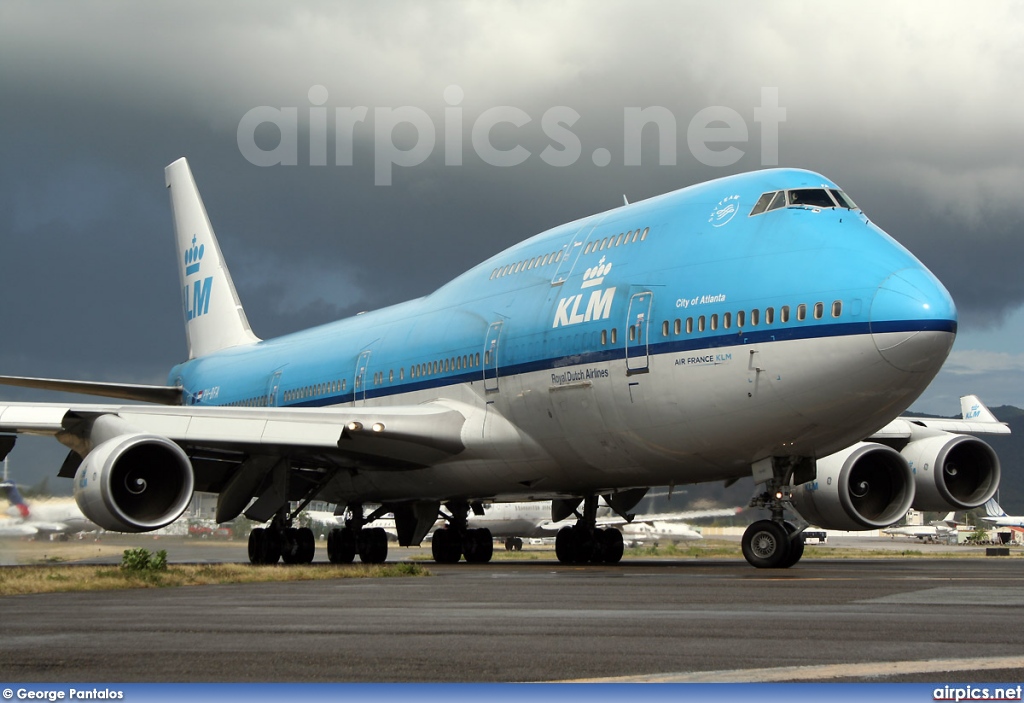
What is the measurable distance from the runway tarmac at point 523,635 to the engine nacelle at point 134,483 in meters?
4.69

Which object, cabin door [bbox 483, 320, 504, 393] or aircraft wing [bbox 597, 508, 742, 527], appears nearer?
cabin door [bbox 483, 320, 504, 393]

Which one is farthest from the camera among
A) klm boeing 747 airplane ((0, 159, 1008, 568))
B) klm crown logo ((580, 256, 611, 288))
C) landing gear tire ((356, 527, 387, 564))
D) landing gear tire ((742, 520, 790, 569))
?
landing gear tire ((356, 527, 387, 564))

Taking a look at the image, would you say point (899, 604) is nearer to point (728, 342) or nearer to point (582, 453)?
point (728, 342)

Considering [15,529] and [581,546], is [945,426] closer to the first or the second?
[581,546]

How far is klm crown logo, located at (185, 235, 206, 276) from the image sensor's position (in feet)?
116

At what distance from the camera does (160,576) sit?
14484 mm

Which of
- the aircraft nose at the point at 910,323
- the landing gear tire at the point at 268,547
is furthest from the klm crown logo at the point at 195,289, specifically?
A: the aircraft nose at the point at 910,323

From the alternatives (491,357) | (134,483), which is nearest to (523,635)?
(134,483)

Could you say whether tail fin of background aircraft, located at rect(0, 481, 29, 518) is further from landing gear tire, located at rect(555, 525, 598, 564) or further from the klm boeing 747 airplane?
landing gear tire, located at rect(555, 525, 598, 564)

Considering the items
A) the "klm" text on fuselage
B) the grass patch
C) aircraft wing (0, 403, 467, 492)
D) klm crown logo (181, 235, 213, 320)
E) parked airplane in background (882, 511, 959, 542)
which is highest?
klm crown logo (181, 235, 213, 320)

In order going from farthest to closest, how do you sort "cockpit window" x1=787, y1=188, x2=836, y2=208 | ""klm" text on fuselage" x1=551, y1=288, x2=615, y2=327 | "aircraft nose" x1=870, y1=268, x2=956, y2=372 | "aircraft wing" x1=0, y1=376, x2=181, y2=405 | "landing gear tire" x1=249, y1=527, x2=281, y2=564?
1. "aircraft wing" x1=0, y1=376, x2=181, y2=405
2. "landing gear tire" x1=249, y1=527, x2=281, y2=564
3. ""klm" text on fuselage" x1=551, y1=288, x2=615, y2=327
4. "cockpit window" x1=787, y1=188, x2=836, y2=208
5. "aircraft nose" x1=870, y1=268, x2=956, y2=372

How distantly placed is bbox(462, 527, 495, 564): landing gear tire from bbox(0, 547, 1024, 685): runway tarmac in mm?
12215

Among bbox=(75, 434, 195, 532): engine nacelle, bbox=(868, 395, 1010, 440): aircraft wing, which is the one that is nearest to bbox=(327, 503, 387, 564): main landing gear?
bbox=(75, 434, 195, 532): engine nacelle

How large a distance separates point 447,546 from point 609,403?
8500 mm
